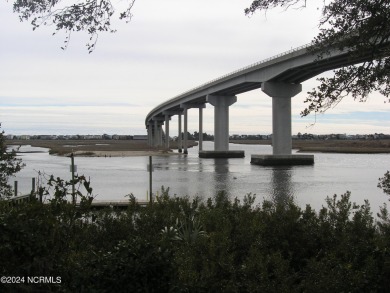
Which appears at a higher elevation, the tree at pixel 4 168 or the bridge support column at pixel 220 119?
the bridge support column at pixel 220 119

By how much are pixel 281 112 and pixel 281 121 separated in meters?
1.20

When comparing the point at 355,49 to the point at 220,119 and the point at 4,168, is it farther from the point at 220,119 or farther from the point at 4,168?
the point at 220,119

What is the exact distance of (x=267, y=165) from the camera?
205ft

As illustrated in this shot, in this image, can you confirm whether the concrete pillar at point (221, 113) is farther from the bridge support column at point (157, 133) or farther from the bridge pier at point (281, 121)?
the bridge support column at point (157, 133)

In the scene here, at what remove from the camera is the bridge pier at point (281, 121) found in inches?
2472

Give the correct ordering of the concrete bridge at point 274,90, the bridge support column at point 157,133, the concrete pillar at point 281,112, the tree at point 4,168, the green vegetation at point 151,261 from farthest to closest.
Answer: the bridge support column at point 157,133 < the concrete pillar at point 281,112 < the concrete bridge at point 274,90 < the tree at point 4,168 < the green vegetation at point 151,261

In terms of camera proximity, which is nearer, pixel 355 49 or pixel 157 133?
pixel 355 49

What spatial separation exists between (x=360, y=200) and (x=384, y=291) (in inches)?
841

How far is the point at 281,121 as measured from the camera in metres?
62.9

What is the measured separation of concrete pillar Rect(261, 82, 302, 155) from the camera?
206ft

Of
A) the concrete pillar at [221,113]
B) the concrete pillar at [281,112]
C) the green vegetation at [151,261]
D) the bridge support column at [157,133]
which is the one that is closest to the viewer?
the green vegetation at [151,261]

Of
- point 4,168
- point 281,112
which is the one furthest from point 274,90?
point 4,168

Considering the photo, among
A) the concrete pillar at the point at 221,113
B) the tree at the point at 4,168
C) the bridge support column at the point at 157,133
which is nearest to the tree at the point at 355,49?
the tree at the point at 4,168

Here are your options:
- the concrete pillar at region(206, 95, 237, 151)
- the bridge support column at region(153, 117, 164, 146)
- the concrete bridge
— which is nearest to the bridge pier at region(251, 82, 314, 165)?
the concrete bridge
